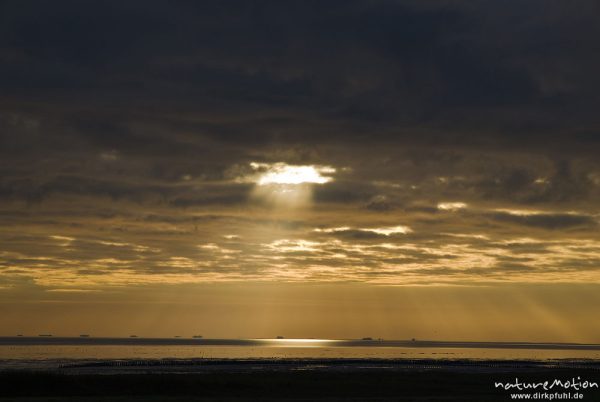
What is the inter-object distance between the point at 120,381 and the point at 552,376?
170ft

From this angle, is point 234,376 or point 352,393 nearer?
point 352,393

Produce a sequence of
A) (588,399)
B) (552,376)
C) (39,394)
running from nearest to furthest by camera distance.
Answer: (588,399) < (39,394) < (552,376)

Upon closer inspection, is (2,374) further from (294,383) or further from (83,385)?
(294,383)

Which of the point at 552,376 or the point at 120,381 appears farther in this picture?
the point at 552,376

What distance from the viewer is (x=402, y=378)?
84.0 metres

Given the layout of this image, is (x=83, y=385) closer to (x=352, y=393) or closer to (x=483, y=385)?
(x=352, y=393)

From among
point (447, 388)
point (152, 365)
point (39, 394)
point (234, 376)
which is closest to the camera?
point (39, 394)

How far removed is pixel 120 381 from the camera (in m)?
70.8

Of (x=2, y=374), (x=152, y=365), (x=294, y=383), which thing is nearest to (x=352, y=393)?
(x=294, y=383)

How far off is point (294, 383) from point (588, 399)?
31.1 m

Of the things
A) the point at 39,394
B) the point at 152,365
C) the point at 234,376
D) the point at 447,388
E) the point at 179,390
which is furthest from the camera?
the point at 152,365

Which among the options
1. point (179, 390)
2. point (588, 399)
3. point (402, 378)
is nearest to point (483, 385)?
point (402, 378)

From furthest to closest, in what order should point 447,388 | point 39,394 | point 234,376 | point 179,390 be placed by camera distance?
point 234,376 < point 447,388 < point 179,390 < point 39,394

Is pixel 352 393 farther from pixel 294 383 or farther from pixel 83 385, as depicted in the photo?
pixel 83 385
